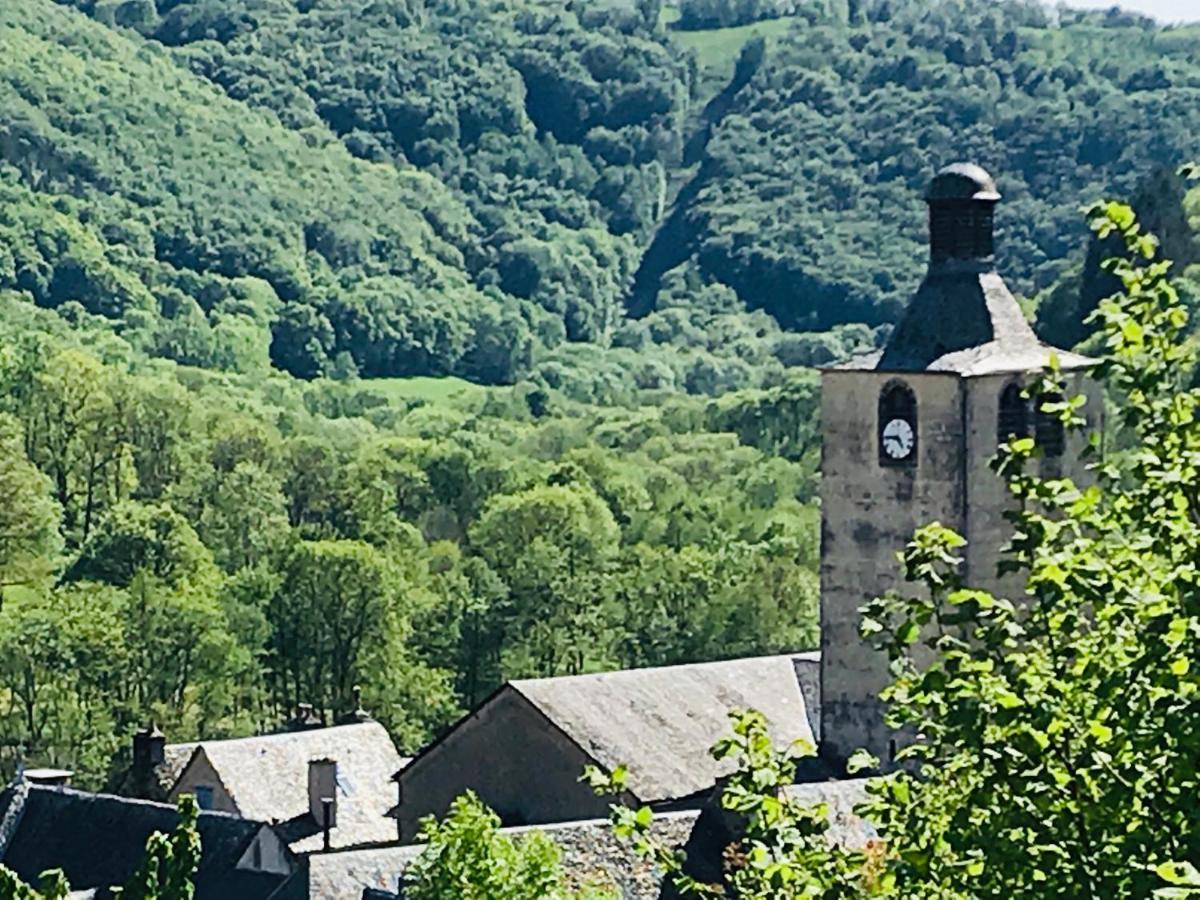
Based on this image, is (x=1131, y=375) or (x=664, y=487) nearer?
(x=1131, y=375)

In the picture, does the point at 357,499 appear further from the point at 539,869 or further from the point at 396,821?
the point at 539,869

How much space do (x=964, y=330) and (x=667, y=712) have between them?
7362mm

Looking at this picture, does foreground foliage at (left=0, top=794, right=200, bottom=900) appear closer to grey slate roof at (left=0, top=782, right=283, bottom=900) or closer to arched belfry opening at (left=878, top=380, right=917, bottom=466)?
grey slate roof at (left=0, top=782, right=283, bottom=900)

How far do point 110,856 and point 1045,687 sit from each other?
119 ft

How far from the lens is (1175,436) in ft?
57.7

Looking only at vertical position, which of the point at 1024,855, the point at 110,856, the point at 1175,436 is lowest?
the point at 110,856

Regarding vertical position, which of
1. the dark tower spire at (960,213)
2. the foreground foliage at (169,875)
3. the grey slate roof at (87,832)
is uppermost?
the dark tower spire at (960,213)

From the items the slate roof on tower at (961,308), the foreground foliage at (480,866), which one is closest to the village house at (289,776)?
the slate roof on tower at (961,308)

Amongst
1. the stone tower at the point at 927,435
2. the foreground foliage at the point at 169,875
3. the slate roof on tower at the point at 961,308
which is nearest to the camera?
the foreground foliage at the point at 169,875

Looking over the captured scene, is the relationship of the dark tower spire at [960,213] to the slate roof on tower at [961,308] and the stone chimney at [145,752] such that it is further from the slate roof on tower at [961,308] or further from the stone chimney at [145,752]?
the stone chimney at [145,752]

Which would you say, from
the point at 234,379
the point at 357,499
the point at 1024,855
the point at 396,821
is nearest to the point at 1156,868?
the point at 1024,855

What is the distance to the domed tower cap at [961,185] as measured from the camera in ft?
165

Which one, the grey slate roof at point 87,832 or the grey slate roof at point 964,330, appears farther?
the grey slate roof at point 964,330

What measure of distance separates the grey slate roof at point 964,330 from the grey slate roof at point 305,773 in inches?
490
